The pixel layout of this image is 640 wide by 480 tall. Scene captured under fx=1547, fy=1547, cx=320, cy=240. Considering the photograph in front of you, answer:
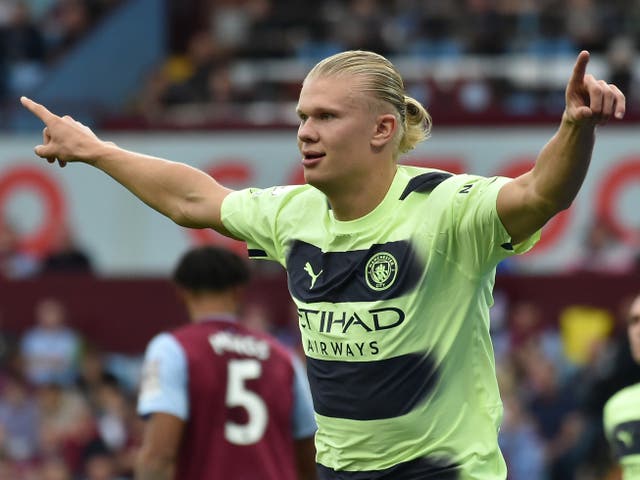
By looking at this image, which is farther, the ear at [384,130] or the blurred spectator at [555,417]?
the blurred spectator at [555,417]

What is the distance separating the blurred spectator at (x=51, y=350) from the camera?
12883 millimetres

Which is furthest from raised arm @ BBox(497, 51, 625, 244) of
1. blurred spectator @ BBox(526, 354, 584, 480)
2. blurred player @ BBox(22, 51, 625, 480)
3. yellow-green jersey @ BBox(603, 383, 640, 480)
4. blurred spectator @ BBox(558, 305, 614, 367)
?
blurred spectator @ BBox(558, 305, 614, 367)

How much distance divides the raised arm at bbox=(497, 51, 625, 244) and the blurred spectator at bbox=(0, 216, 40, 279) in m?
10.6

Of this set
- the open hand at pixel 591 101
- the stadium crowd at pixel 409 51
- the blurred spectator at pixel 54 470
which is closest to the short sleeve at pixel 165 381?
the open hand at pixel 591 101

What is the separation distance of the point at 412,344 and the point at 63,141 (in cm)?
137

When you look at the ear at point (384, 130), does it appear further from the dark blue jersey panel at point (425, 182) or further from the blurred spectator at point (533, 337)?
the blurred spectator at point (533, 337)

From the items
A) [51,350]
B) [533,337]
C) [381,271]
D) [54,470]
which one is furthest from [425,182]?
[51,350]

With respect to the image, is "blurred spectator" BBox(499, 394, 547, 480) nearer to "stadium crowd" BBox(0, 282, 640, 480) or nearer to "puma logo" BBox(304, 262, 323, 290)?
"stadium crowd" BBox(0, 282, 640, 480)

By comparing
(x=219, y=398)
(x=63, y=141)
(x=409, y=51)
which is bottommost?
(x=219, y=398)

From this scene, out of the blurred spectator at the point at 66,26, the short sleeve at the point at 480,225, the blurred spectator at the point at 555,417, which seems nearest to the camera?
the short sleeve at the point at 480,225

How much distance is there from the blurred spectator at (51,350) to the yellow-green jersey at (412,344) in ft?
28.0

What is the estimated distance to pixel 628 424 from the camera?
671cm

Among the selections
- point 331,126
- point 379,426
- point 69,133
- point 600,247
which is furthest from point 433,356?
point 600,247

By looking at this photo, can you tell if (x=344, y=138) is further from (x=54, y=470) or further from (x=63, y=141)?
(x=54, y=470)
